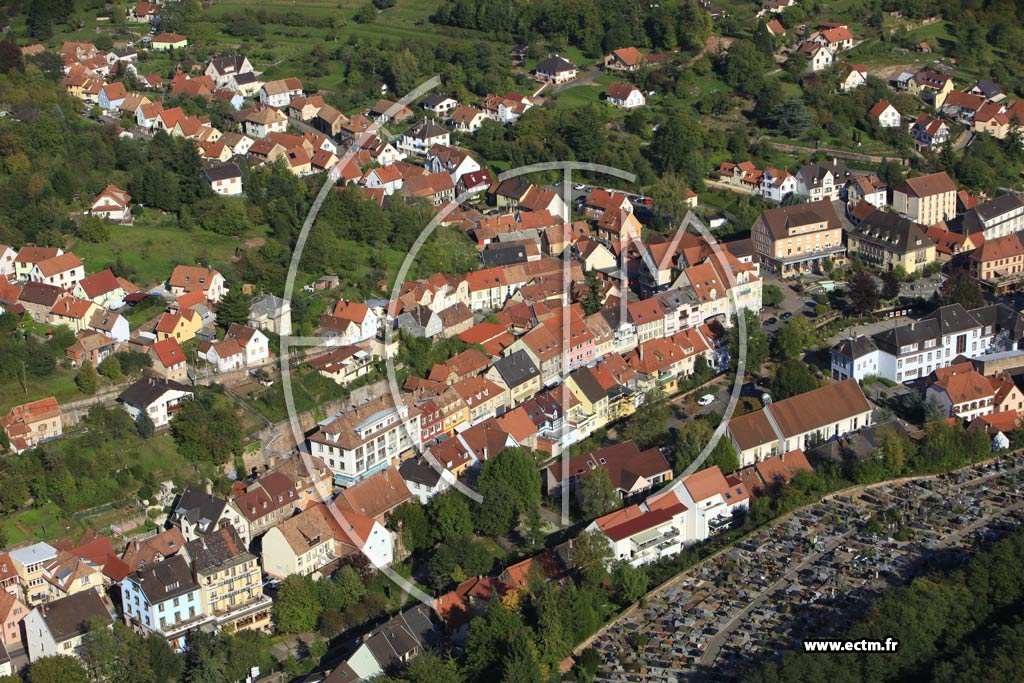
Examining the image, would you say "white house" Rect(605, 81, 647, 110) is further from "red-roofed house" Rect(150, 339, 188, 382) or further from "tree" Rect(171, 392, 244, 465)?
"tree" Rect(171, 392, 244, 465)

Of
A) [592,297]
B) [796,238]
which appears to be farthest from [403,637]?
[796,238]

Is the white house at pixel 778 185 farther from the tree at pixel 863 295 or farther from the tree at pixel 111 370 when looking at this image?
the tree at pixel 111 370

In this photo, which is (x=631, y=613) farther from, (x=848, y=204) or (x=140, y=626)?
(x=848, y=204)

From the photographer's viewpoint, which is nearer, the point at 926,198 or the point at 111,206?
the point at 111,206

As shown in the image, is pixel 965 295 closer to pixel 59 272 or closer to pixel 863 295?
pixel 863 295

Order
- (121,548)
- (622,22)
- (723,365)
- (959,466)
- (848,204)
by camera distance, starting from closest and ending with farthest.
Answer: (121,548)
(959,466)
(723,365)
(848,204)
(622,22)

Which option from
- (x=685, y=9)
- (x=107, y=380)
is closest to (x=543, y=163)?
(x=685, y=9)
